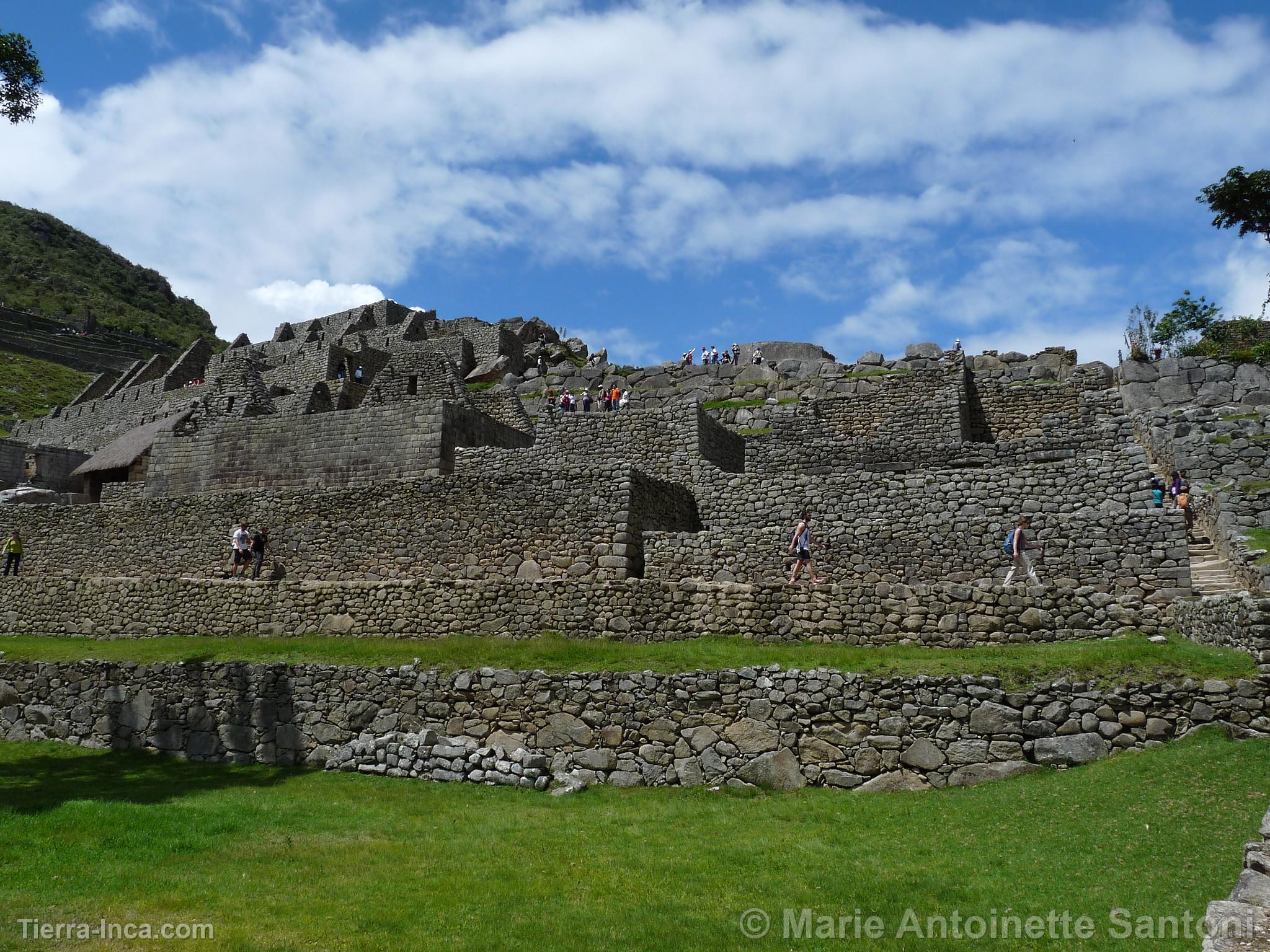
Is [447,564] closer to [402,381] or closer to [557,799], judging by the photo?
[557,799]

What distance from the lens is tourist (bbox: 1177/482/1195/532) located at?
18062 millimetres

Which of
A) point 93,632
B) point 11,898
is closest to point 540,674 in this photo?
point 11,898

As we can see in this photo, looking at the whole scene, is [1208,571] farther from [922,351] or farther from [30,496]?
[30,496]

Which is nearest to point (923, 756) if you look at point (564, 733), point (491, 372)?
point (564, 733)

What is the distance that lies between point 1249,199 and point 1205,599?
28.5 meters

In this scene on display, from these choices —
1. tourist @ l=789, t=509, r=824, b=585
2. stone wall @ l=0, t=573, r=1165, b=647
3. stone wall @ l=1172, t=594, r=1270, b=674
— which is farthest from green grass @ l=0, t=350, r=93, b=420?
stone wall @ l=1172, t=594, r=1270, b=674

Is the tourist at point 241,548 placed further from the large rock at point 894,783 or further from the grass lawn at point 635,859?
the large rock at point 894,783

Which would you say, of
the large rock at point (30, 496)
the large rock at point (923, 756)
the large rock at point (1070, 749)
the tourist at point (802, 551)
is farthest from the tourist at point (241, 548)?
the large rock at point (1070, 749)

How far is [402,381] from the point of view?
108ft

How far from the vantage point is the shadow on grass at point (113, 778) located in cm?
1344

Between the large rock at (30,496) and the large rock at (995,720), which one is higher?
the large rock at (30,496)

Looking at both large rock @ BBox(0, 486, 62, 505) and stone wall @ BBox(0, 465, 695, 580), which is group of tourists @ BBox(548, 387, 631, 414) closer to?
stone wall @ BBox(0, 465, 695, 580)

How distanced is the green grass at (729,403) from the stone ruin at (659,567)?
8.5 inches

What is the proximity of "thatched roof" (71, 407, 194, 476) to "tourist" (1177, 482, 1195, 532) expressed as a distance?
31435 mm
